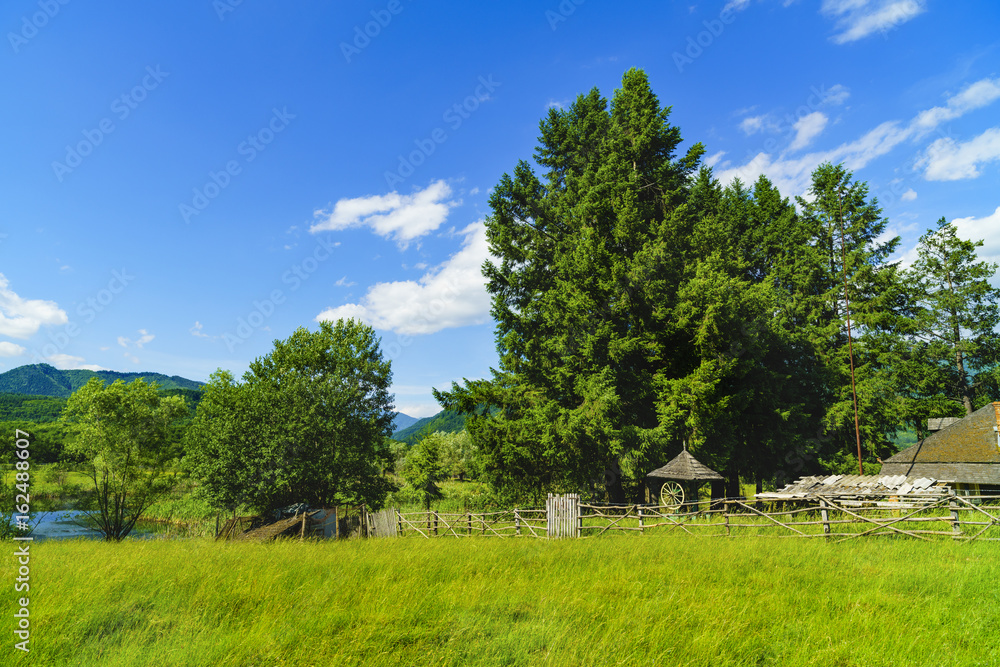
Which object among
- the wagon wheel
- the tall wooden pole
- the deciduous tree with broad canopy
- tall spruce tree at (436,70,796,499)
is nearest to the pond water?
the deciduous tree with broad canopy

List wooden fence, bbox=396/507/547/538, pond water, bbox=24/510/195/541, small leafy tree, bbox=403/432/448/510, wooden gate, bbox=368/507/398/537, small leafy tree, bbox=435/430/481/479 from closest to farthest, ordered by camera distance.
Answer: wooden fence, bbox=396/507/547/538, wooden gate, bbox=368/507/398/537, pond water, bbox=24/510/195/541, small leafy tree, bbox=403/432/448/510, small leafy tree, bbox=435/430/481/479

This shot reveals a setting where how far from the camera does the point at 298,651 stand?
5.04m

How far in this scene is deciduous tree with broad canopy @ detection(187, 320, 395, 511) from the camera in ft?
83.6

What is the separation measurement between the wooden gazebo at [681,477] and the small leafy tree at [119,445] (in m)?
29.3

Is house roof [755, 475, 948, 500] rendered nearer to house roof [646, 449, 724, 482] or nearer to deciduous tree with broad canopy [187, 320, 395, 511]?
house roof [646, 449, 724, 482]

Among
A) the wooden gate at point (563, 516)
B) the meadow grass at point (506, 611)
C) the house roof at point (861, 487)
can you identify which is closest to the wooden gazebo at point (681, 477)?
the house roof at point (861, 487)

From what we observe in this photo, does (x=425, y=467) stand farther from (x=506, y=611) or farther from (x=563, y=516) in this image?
(x=506, y=611)

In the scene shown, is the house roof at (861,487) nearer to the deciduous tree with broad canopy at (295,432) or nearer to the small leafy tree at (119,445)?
→ the deciduous tree with broad canopy at (295,432)

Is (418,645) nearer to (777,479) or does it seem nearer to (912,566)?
(912,566)

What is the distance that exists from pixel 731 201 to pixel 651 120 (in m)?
11.7

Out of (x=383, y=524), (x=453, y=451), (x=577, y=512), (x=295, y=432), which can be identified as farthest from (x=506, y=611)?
(x=453, y=451)

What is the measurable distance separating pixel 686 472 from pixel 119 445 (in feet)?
102

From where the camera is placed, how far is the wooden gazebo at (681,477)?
1933 cm

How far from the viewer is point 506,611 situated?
6.40 metres
